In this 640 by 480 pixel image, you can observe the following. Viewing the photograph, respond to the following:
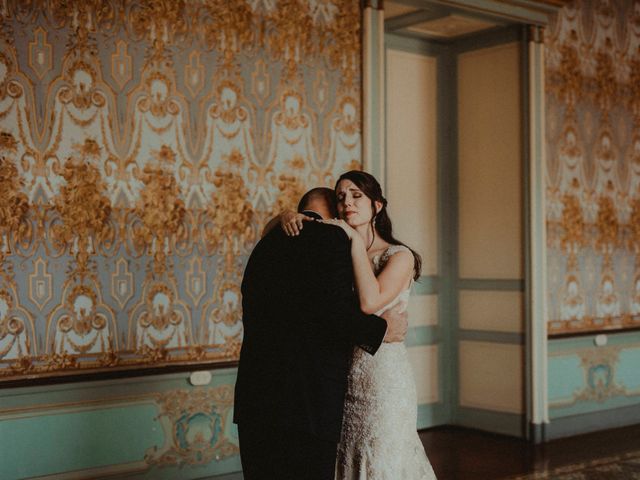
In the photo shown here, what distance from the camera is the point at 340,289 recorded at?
291 centimetres

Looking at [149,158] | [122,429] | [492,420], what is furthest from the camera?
[492,420]

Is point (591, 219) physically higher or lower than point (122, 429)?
higher

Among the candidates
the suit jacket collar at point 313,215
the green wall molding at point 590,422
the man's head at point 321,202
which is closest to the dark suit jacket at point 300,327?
the suit jacket collar at point 313,215

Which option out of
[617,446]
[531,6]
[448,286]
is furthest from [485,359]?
[531,6]

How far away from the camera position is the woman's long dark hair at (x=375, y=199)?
11.2 ft

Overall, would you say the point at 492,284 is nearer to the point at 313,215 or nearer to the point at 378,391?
the point at 378,391

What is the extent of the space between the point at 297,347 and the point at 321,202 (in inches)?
23.7

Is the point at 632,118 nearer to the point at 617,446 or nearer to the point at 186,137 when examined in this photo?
the point at 617,446

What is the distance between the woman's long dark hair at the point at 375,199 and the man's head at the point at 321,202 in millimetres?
126

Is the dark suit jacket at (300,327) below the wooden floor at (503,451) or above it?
above

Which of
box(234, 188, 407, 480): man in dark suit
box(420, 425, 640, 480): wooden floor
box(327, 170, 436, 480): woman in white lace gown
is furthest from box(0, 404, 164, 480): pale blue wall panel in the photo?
box(420, 425, 640, 480): wooden floor

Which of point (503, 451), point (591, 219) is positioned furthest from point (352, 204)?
point (591, 219)

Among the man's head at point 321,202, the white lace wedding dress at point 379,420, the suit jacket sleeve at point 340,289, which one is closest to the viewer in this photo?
the suit jacket sleeve at point 340,289

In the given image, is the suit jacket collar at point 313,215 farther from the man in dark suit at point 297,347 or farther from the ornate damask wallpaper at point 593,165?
the ornate damask wallpaper at point 593,165
